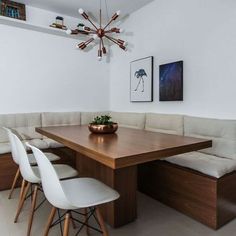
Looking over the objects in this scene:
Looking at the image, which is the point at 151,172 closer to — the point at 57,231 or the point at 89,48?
the point at 57,231

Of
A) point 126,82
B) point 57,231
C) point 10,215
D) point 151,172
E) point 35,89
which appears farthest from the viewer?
point 126,82

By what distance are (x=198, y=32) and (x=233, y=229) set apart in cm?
224

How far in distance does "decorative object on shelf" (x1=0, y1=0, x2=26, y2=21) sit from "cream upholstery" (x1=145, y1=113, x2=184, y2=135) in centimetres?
247

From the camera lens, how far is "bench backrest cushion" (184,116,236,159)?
2307 mm

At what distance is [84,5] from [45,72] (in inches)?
50.1

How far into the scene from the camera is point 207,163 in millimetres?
2070

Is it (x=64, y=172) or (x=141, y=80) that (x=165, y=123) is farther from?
(x=64, y=172)

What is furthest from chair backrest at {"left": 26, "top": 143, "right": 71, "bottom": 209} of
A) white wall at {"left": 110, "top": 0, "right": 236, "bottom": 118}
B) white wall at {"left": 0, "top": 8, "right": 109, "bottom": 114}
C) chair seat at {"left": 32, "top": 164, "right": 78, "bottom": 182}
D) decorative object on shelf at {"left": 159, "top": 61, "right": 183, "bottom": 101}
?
white wall at {"left": 0, "top": 8, "right": 109, "bottom": 114}

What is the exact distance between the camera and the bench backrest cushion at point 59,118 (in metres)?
3.65

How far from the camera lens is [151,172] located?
262 cm

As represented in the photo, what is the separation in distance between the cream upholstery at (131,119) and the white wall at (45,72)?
70cm

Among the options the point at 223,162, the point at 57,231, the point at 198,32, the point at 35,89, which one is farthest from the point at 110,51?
the point at 57,231

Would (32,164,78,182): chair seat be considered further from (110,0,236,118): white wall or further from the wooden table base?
(110,0,236,118): white wall

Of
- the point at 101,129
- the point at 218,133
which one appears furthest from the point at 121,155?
the point at 218,133
